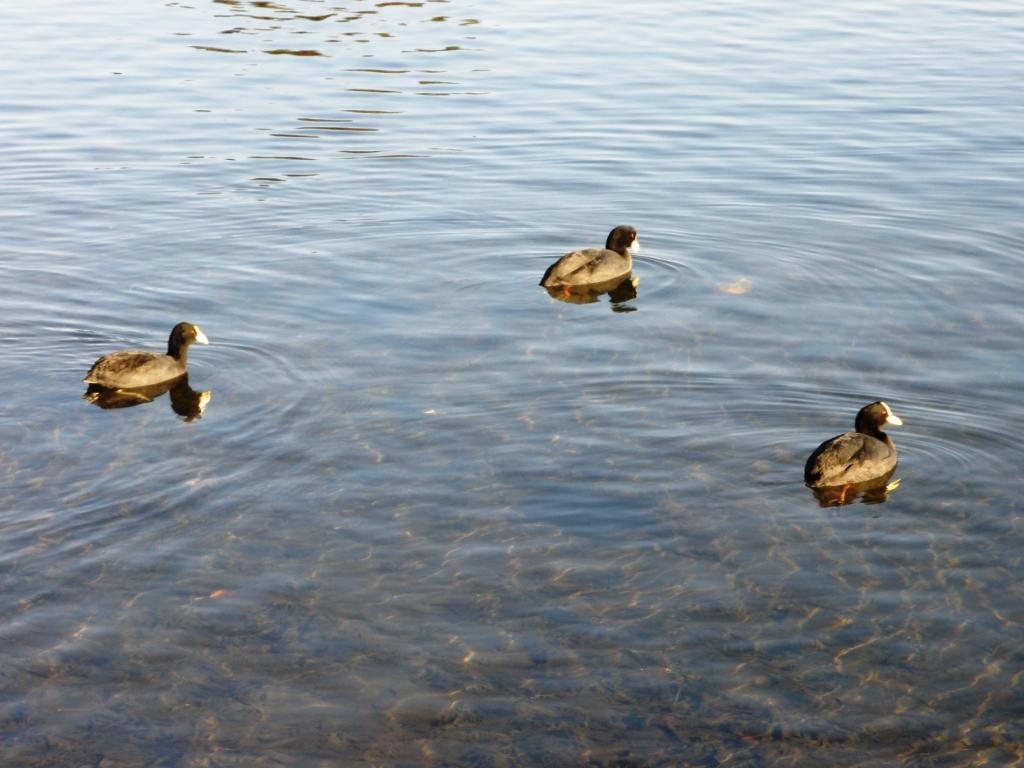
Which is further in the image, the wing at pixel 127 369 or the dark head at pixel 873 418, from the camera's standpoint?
the wing at pixel 127 369

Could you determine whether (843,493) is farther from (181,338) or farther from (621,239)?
(181,338)

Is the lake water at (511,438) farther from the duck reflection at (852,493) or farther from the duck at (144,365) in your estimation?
the duck at (144,365)

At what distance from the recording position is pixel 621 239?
20562mm

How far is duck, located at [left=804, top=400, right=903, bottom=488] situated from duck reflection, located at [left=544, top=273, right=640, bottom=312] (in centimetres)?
628

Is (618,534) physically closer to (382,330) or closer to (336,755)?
(336,755)

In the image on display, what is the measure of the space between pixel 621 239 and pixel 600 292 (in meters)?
0.99

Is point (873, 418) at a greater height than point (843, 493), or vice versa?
point (873, 418)

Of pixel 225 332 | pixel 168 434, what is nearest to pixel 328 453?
pixel 168 434

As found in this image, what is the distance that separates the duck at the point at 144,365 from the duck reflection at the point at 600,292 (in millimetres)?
5592

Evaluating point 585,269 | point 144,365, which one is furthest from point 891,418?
point 144,365

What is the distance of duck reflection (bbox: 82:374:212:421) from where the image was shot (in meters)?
15.9

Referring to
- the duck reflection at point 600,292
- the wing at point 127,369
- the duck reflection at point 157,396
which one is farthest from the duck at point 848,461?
the wing at point 127,369

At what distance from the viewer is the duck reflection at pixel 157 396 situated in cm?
1589

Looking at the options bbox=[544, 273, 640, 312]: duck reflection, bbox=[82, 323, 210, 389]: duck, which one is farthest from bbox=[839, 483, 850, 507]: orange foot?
bbox=[82, 323, 210, 389]: duck
